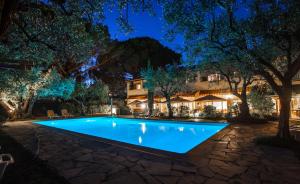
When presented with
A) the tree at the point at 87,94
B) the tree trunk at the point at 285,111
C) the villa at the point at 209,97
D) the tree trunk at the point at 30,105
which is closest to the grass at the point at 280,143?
the tree trunk at the point at 285,111

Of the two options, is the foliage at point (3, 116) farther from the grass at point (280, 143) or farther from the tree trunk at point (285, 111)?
the tree trunk at point (285, 111)

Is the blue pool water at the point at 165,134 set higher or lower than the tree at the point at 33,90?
lower

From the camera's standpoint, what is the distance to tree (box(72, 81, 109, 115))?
24.8 meters

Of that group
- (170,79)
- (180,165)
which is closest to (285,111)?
(180,165)

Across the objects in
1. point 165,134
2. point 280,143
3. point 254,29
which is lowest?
point 165,134

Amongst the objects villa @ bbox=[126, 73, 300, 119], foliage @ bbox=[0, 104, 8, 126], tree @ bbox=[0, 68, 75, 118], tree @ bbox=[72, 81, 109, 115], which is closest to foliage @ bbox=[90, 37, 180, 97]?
villa @ bbox=[126, 73, 300, 119]

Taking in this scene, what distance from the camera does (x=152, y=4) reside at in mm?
6418

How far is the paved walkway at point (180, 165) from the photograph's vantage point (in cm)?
413

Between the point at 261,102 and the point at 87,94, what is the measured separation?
68.8 ft

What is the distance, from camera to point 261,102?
47.9 feet

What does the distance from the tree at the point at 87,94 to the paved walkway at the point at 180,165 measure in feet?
60.7

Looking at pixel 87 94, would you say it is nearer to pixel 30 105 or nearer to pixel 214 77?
pixel 30 105

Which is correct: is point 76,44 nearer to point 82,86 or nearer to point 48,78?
point 48,78

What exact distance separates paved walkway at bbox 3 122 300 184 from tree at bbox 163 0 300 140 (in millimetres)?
2709
